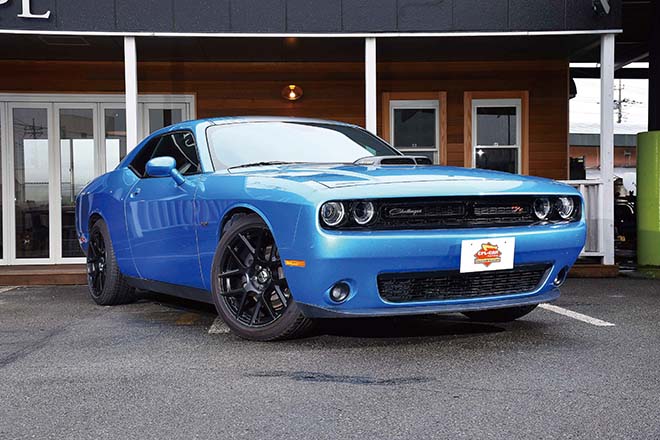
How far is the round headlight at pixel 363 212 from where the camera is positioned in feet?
13.0

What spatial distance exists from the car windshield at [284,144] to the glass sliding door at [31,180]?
6459 millimetres

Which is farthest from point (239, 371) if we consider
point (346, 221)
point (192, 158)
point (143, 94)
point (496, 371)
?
point (143, 94)

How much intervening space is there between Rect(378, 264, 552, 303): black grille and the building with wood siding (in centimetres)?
478

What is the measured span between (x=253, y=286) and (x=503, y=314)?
1638 mm

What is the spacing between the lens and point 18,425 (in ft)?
9.61

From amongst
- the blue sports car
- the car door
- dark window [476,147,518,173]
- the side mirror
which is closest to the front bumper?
the blue sports car

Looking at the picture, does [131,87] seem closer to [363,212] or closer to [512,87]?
[363,212]

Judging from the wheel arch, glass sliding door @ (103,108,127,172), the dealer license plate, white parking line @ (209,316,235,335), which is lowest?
white parking line @ (209,316,235,335)

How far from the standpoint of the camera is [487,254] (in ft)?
13.4

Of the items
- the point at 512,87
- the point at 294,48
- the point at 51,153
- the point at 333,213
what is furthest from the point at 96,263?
the point at 512,87

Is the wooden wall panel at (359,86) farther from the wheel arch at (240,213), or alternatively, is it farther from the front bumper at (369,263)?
the front bumper at (369,263)

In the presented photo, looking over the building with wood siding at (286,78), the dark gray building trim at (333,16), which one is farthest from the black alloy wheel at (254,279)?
the dark gray building trim at (333,16)

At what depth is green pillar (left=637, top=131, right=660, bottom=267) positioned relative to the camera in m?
9.43

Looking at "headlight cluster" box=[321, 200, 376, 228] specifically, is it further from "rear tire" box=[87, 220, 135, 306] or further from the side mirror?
"rear tire" box=[87, 220, 135, 306]
